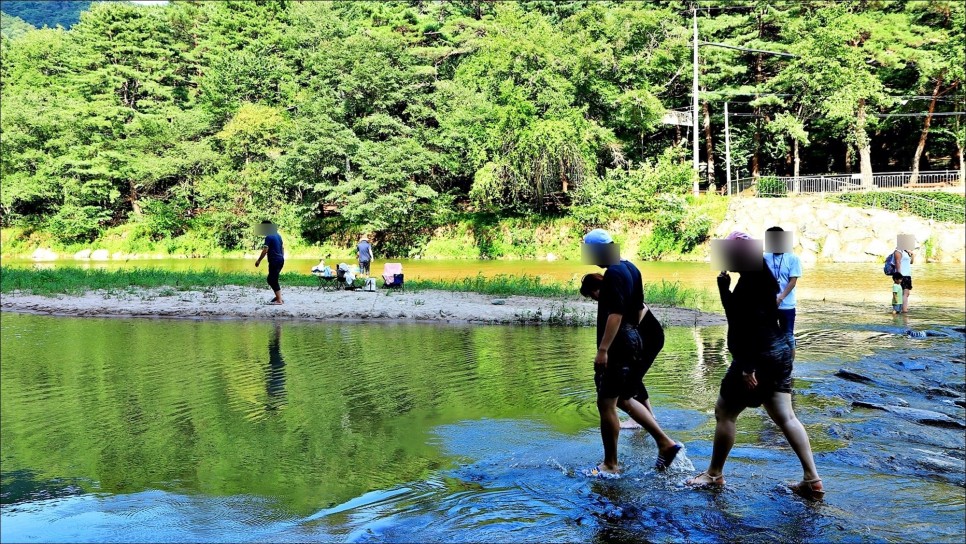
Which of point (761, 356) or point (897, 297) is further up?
point (761, 356)

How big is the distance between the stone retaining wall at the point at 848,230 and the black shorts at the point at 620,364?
30921 millimetres

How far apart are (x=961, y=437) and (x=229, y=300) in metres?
15.2

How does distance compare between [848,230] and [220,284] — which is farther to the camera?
[848,230]

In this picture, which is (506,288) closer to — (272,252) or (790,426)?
(272,252)

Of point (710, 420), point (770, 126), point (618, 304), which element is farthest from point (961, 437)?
point (770, 126)

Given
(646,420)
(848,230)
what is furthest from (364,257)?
(848,230)

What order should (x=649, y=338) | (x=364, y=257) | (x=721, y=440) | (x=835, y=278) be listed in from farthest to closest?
(x=835, y=278), (x=364, y=257), (x=649, y=338), (x=721, y=440)

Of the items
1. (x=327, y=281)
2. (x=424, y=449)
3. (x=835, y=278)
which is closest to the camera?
(x=424, y=449)

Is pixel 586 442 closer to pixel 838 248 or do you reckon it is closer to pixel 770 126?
pixel 838 248

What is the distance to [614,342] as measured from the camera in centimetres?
584

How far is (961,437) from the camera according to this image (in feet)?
23.7

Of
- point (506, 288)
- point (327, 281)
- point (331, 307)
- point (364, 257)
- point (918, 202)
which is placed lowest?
point (331, 307)

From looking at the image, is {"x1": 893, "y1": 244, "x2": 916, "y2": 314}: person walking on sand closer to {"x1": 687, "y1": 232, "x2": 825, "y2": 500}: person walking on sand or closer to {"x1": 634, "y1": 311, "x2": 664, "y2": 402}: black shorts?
{"x1": 634, "y1": 311, "x2": 664, "y2": 402}: black shorts

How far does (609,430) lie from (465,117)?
1657 inches
